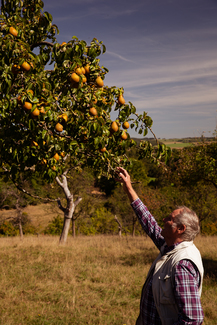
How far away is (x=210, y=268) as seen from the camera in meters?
8.63

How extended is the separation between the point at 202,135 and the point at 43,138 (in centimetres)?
945

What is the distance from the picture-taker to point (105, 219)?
2684 centimetres

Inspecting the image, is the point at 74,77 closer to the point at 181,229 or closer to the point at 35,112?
the point at 35,112

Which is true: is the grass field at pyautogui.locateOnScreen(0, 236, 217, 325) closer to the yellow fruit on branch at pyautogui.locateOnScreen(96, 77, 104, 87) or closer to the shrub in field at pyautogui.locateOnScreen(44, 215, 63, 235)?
the yellow fruit on branch at pyautogui.locateOnScreen(96, 77, 104, 87)

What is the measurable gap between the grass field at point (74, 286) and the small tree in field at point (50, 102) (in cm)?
326

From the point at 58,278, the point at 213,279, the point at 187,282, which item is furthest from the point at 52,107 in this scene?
the point at 213,279

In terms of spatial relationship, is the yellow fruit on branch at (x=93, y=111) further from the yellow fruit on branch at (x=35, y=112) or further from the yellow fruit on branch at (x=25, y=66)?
the yellow fruit on branch at (x=25, y=66)

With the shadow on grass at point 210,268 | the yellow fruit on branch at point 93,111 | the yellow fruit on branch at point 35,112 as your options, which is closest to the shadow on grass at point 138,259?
the shadow on grass at point 210,268

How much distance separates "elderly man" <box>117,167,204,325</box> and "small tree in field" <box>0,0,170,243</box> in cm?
130

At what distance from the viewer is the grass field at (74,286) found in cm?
501

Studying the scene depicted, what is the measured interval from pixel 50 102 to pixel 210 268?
27.7 feet

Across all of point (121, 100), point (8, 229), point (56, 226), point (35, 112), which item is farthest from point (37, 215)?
point (35, 112)

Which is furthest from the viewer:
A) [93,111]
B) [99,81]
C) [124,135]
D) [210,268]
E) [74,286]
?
[210,268]

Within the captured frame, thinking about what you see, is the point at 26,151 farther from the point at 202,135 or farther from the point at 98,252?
the point at 202,135
